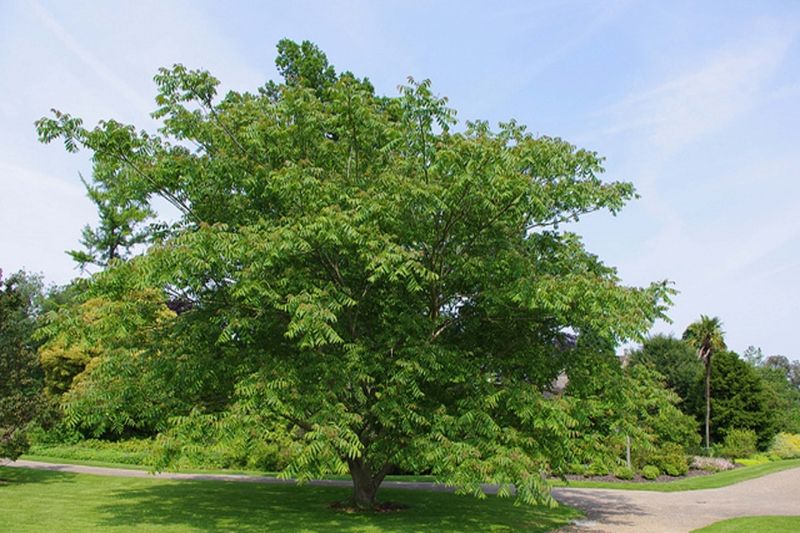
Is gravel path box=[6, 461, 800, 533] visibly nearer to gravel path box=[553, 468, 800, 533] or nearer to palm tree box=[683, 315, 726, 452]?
gravel path box=[553, 468, 800, 533]

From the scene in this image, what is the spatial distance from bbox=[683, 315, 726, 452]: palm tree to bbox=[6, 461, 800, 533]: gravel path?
14723 mm

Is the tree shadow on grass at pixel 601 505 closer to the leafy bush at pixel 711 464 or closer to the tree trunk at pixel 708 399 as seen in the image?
the leafy bush at pixel 711 464

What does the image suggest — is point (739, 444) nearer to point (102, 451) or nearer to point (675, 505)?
point (675, 505)

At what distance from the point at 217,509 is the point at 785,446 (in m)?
35.8

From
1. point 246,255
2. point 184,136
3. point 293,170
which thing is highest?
point 184,136

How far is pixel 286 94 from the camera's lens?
1191 centimetres

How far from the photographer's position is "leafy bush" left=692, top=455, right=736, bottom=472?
28.9 m

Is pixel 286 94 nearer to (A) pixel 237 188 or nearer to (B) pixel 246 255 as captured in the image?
(A) pixel 237 188

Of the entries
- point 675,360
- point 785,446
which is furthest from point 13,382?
point 675,360

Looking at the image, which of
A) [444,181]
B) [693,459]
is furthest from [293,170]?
Answer: [693,459]

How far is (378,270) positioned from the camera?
953 cm

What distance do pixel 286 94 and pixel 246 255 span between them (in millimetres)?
3927

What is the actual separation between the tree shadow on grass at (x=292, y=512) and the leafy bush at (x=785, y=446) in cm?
2673

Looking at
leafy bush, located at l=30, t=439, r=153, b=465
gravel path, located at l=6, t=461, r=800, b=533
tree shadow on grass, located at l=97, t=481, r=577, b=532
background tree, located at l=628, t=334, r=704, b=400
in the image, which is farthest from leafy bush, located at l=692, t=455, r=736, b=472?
leafy bush, located at l=30, t=439, r=153, b=465
